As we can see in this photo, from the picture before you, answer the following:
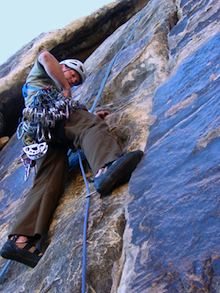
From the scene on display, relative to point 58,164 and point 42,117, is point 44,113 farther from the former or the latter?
point 58,164

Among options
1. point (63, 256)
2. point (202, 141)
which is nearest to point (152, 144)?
point (202, 141)

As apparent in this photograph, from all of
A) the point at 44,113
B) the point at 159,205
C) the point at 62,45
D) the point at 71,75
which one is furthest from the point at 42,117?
the point at 62,45

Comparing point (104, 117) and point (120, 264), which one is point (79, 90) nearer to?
point (104, 117)

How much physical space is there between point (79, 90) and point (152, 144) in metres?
3.18

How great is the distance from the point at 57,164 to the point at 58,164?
1 cm

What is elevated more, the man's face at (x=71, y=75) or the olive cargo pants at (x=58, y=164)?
the man's face at (x=71, y=75)

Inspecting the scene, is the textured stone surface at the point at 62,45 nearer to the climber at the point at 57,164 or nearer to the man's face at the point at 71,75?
the man's face at the point at 71,75

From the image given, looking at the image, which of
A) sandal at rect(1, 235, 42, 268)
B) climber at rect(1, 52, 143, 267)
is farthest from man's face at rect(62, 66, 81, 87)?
sandal at rect(1, 235, 42, 268)

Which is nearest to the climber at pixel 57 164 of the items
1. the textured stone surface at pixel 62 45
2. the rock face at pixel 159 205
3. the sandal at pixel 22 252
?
the sandal at pixel 22 252

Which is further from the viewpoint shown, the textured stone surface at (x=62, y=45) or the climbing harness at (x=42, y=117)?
the textured stone surface at (x=62, y=45)

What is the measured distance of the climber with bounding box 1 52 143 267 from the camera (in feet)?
5.95

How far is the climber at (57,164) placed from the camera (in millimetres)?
1815

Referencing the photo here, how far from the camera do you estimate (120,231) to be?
62.2 inches

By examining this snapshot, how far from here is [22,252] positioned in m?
1.98
